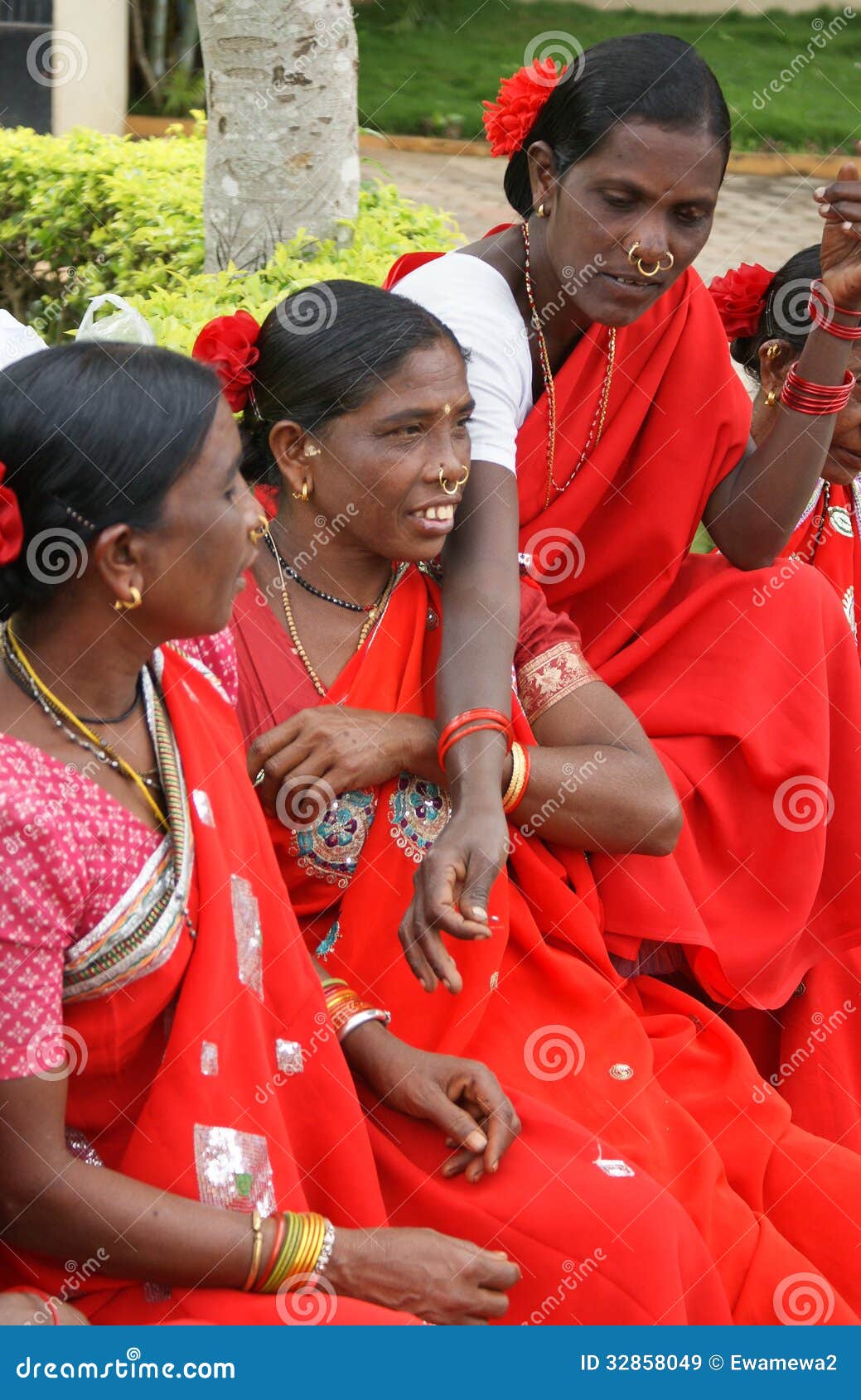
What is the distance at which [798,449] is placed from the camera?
3.32 m

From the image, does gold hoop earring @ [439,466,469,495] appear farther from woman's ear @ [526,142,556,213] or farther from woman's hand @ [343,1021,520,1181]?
woman's hand @ [343,1021,520,1181]

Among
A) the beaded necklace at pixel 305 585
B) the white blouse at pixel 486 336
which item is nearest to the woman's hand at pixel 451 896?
the beaded necklace at pixel 305 585

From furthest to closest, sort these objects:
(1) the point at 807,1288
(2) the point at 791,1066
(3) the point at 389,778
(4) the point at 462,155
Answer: (4) the point at 462,155 < (2) the point at 791,1066 < (3) the point at 389,778 < (1) the point at 807,1288

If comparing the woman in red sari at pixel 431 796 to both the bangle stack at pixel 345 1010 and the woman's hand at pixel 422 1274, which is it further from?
the woman's hand at pixel 422 1274

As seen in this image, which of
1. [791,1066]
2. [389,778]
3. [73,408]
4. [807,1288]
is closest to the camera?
[73,408]

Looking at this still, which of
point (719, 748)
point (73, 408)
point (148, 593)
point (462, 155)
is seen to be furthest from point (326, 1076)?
point (462, 155)

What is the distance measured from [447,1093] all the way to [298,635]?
2.83 feet

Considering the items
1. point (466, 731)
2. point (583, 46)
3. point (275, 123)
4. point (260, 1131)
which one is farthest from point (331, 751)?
point (583, 46)

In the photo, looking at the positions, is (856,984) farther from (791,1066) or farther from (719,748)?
(719,748)

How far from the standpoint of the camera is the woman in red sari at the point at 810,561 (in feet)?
10.5

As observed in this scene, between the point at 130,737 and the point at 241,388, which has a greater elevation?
A: the point at 241,388

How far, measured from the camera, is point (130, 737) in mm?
2270

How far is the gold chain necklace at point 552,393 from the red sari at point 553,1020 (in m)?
0.60

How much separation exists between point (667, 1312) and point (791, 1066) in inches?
38.2
